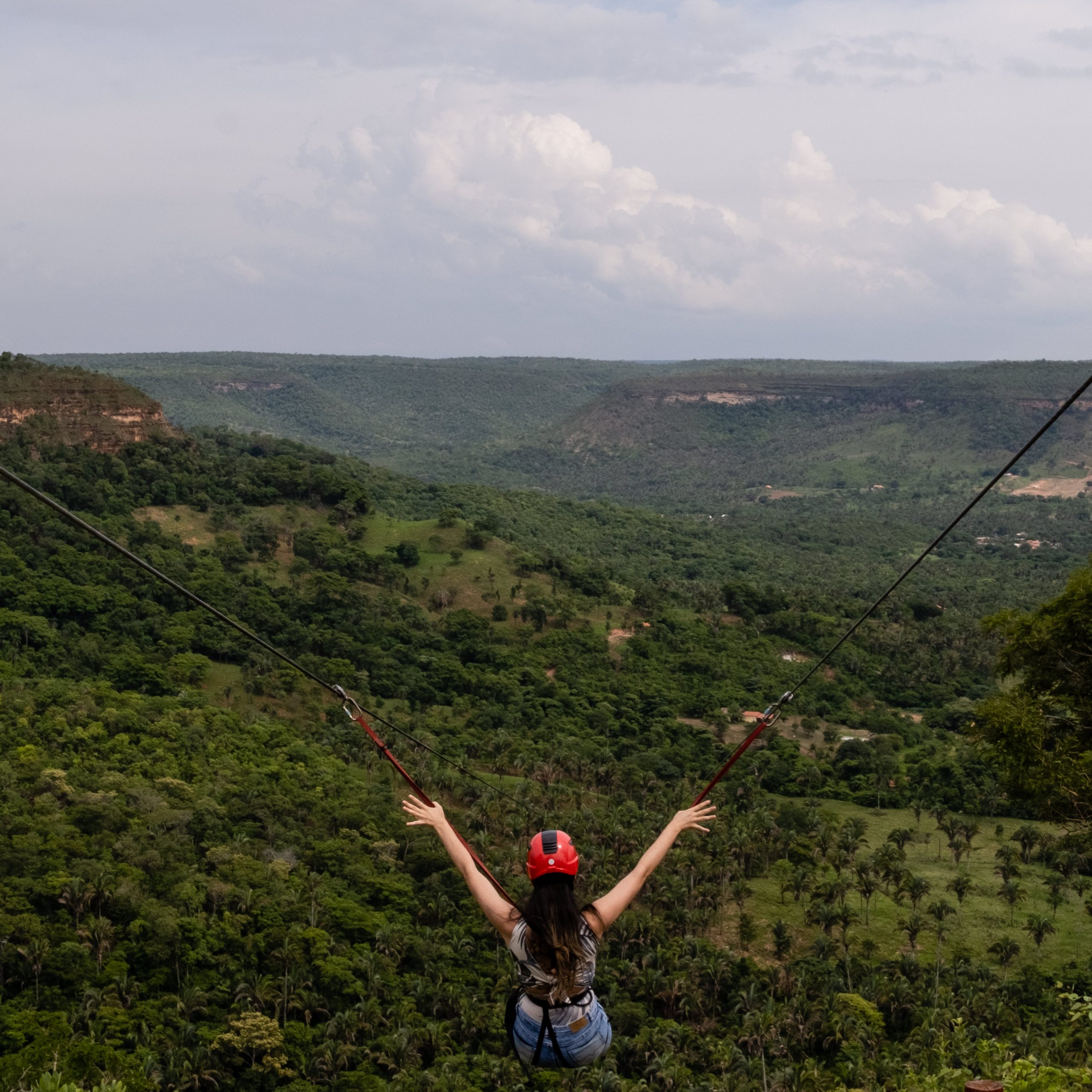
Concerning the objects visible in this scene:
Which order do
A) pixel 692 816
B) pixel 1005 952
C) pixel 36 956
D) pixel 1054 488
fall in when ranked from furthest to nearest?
pixel 1054 488
pixel 1005 952
pixel 36 956
pixel 692 816

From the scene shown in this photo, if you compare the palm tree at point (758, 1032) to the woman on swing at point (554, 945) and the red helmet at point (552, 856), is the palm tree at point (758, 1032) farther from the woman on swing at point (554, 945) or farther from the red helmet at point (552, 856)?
the red helmet at point (552, 856)

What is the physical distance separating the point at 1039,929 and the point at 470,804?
24.0 meters

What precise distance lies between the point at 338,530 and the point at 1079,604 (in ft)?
204

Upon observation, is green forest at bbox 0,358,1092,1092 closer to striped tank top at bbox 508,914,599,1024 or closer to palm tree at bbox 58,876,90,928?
palm tree at bbox 58,876,90,928

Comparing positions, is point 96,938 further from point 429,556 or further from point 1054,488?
point 1054,488

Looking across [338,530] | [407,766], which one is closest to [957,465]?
[338,530]

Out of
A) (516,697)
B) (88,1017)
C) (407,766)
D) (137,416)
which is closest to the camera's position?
(88,1017)

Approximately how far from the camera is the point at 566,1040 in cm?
592

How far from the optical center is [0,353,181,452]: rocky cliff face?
2958 inches

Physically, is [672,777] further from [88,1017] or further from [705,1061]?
[88,1017]

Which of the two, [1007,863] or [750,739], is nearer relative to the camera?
[750,739]

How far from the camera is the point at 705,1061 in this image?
1320 inches

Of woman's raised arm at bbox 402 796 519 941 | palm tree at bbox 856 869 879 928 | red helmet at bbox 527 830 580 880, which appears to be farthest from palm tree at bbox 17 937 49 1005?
red helmet at bbox 527 830 580 880

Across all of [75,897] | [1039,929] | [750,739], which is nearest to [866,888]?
[1039,929]
